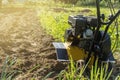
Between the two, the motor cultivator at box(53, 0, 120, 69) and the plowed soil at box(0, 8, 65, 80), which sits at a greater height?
the motor cultivator at box(53, 0, 120, 69)

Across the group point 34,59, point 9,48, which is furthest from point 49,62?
point 9,48

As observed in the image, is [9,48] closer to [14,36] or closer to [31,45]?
[31,45]

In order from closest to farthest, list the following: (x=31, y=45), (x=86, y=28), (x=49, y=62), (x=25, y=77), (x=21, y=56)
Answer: (x=25, y=77)
(x=86, y=28)
(x=49, y=62)
(x=21, y=56)
(x=31, y=45)

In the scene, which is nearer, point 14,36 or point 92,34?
point 92,34

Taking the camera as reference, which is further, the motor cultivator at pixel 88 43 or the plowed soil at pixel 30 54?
the plowed soil at pixel 30 54

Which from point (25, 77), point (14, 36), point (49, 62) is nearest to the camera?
point (25, 77)

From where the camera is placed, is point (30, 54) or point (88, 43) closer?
point (88, 43)

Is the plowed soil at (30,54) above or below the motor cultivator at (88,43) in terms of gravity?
below

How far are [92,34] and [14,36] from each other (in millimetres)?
5547

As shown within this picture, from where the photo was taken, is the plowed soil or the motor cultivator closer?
the motor cultivator

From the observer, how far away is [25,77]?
5828mm

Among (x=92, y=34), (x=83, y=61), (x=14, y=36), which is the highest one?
(x=92, y=34)

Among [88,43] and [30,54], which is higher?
[88,43]

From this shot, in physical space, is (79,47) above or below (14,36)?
above
